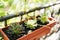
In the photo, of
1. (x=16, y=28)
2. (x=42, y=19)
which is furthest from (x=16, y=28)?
(x=42, y=19)

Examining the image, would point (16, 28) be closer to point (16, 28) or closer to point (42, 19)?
point (16, 28)

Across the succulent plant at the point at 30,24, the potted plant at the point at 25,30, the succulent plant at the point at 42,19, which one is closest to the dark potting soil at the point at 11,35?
the potted plant at the point at 25,30

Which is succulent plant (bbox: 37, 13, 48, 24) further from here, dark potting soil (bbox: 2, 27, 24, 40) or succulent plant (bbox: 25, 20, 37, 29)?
dark potting soil (bbox: 2, 27, 24, 40)

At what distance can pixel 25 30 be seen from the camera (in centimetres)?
112

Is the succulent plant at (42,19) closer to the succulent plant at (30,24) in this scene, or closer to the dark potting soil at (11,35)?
the succulent plant at (30,24)

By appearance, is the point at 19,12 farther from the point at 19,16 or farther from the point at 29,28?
the point at 29,28

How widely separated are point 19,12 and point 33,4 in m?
0.15

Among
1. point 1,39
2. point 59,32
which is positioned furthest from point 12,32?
point 59,32

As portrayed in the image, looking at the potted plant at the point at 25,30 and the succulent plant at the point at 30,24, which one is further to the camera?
the succulent plant at the point at 30,24

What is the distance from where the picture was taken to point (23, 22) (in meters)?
1.15

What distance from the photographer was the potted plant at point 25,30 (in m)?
1.03

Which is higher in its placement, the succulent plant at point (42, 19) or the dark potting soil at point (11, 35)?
the succulent plant at point (42, 19)

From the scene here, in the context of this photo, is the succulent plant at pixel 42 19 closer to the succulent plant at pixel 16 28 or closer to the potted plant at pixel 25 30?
the potted plant at pixel 25 30

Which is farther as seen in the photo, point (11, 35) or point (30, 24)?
point (30, 24)
